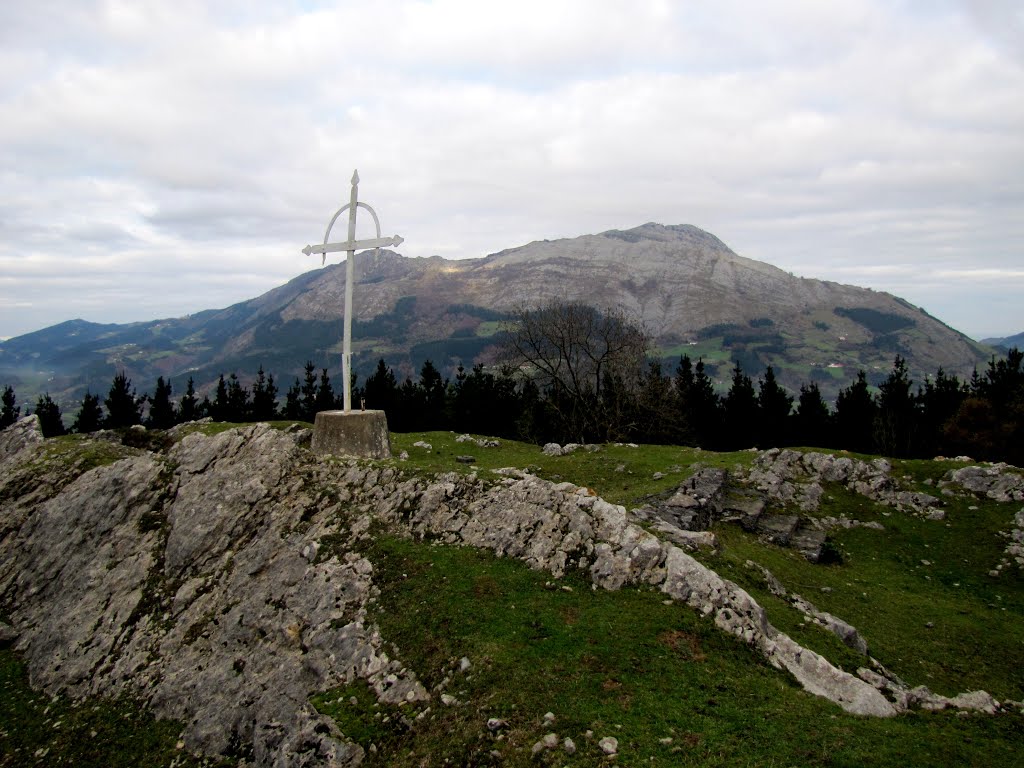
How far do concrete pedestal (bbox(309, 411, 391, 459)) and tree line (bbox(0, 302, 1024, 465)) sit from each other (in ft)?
105

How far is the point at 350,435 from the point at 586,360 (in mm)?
40889

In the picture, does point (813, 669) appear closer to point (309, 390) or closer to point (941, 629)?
point (941, 629)

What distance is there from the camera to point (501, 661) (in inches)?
596

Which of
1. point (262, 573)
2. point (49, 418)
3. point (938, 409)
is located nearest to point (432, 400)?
point (49, 418)

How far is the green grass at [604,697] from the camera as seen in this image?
12117mm

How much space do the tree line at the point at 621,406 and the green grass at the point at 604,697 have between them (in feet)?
130

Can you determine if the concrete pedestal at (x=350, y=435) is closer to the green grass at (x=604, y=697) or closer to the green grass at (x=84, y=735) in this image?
the green grass at (x=604, y=697)

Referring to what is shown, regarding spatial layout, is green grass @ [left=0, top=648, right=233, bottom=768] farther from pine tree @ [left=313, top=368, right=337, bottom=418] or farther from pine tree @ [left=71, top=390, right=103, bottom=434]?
pine tree @ [left=71, top=390, right=103, bottom=434]

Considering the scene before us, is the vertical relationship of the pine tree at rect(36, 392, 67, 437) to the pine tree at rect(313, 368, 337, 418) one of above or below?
below

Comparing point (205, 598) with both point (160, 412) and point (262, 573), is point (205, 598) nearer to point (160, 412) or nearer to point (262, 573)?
point (262, 573)

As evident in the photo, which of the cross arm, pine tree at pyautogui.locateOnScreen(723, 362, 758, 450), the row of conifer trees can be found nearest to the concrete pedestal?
the cross arm

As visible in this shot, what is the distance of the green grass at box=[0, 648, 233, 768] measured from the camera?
675 inches

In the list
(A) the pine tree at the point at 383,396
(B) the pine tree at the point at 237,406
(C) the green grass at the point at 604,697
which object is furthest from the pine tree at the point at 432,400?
(C) the green grass at the point at 604,697

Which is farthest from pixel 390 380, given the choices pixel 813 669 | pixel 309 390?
pixel 813 669
